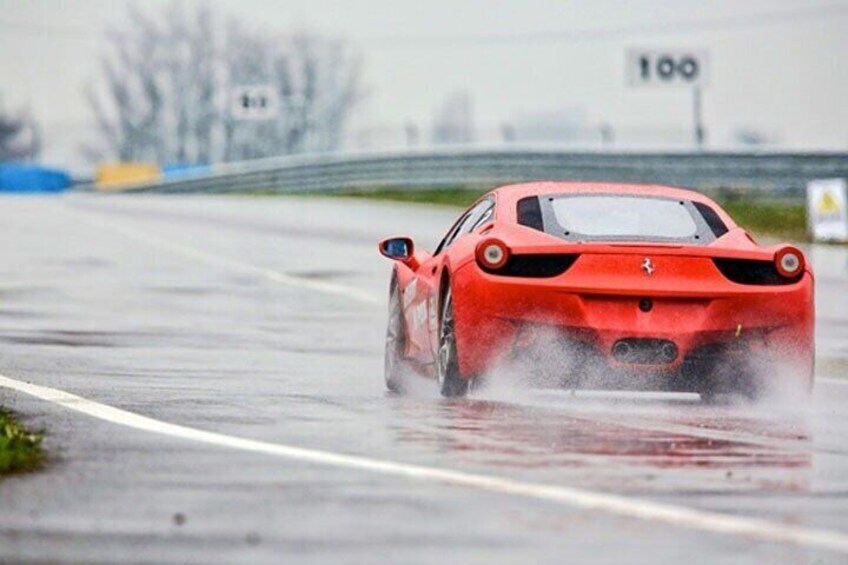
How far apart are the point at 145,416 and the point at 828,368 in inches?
239

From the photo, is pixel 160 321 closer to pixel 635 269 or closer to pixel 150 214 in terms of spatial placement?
pixel 635 269

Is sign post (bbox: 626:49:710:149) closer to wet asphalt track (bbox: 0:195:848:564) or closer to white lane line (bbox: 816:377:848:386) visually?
wet asphalt track (bbox: 0:195:848:564)

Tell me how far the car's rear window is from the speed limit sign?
3261cm

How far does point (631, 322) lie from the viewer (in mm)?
11891

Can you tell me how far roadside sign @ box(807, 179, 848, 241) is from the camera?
35.3 metres

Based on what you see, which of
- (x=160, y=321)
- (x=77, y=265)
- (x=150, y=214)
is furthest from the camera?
(x=150, y=214)

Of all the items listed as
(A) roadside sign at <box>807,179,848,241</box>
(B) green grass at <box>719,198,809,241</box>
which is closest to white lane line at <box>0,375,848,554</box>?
Answer: (A) roadside sign at <box>807,179,848,241</box>

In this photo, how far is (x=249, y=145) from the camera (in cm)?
15612

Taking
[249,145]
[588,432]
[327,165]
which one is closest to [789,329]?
[588,432]

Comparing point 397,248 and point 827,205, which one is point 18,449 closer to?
point 397,248

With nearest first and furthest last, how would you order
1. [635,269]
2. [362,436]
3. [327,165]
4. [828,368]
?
[362,436]
[635,269]
[828,368]
[327,165]

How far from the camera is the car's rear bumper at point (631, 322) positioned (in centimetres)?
1190

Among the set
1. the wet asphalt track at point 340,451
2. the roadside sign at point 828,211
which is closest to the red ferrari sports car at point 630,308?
the wet asphalt track at point 340,451

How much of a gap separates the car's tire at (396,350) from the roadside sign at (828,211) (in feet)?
69.9
